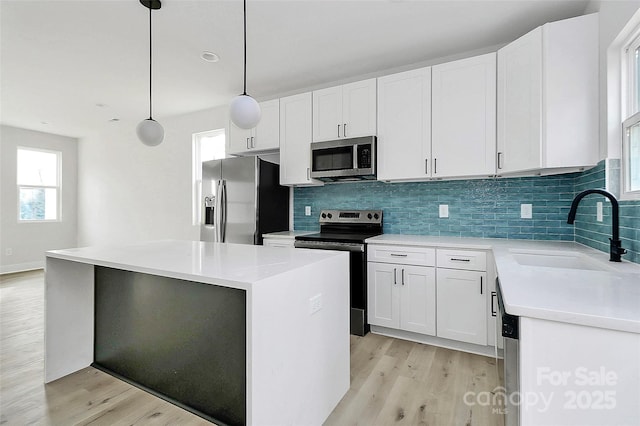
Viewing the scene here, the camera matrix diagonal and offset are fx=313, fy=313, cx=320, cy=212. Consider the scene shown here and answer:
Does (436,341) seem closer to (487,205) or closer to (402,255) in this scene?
(402,255)

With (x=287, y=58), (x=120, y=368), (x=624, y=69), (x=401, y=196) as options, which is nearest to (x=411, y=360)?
(x=401, y=196)

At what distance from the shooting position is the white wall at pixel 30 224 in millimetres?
5539

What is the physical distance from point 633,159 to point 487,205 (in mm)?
1215

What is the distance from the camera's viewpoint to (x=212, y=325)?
1.68 metres

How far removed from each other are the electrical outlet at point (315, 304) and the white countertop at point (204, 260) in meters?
0.18

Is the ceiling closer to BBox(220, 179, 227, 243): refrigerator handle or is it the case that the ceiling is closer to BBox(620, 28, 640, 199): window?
BBox(620, 28, 640, 199): window

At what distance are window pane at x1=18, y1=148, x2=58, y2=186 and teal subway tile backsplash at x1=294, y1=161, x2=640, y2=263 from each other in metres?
6.01

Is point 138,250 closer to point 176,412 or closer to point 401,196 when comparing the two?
point 176,412

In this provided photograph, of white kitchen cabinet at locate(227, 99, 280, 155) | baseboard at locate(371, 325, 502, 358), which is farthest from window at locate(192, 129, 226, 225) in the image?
baseboard at locate(371, 325, 502, 358)

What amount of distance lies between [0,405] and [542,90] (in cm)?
399

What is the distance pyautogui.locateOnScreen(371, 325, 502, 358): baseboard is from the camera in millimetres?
2498

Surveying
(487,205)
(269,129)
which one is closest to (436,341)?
(487,205)

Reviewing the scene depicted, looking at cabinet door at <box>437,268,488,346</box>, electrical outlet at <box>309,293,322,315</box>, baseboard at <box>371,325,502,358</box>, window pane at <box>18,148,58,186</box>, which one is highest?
window pane at <box>18,148,58,186</box>

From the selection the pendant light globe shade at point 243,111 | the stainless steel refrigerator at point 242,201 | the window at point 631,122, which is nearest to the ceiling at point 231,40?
the window at point 631,122
